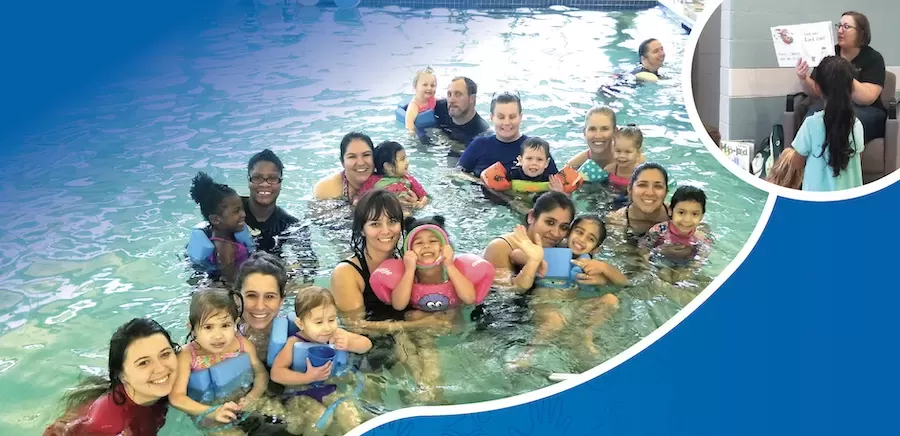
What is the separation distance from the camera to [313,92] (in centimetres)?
223

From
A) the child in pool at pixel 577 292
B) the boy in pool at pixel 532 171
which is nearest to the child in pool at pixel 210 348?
the child in pool at pixel 577 292

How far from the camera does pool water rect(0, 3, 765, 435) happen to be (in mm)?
1925

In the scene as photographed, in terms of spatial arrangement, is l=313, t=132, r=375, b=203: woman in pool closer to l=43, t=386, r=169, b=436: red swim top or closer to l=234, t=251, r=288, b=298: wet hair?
l=234, t=251, r=288, b=298: wet hair

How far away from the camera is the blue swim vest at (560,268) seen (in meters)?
2.14

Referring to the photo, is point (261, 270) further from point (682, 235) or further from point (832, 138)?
point (832, 138)

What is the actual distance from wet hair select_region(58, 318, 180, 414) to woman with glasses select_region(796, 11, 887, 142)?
1533 mm

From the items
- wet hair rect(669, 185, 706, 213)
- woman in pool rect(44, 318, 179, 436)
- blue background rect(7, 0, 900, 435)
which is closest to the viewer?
woman in pool rect(44, 318, 179, 436)

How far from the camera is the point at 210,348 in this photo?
1766mm

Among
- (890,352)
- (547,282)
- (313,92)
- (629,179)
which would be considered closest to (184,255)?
(313,92)

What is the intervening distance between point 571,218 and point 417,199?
1.49ft

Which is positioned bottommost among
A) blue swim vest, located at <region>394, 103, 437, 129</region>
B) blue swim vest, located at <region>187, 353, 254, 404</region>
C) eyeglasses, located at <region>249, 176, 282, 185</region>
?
blue swim vest, located at <region>187, 353, 254, 404</region>

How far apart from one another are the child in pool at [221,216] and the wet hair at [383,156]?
397 mm

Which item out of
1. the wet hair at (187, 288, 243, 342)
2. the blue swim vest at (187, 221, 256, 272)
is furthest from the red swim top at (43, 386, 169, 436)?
the blue swim vest at (187, 221, 256, 272)

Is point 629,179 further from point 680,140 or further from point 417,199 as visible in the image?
point 417,199
